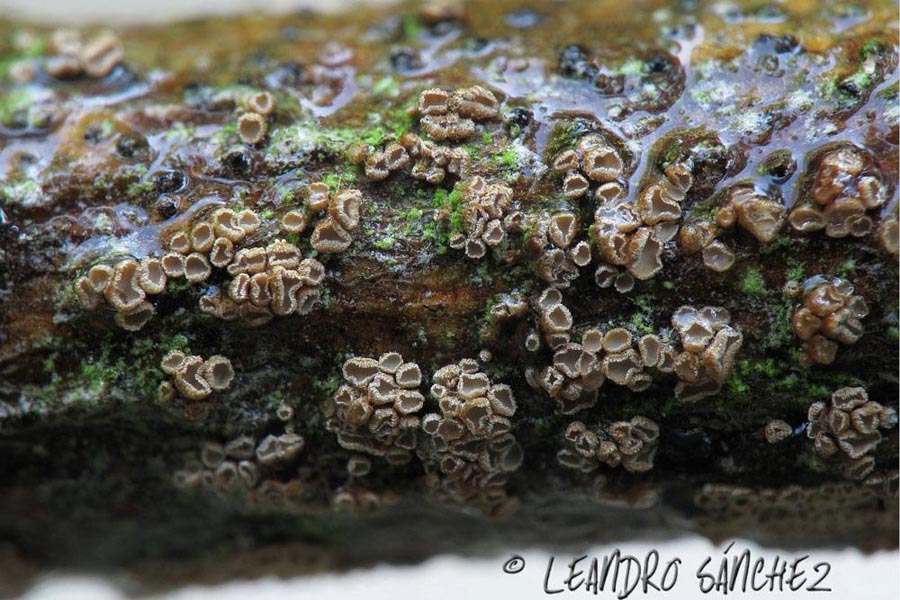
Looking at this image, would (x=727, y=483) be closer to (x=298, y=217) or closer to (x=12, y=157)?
(x=298, y=217)

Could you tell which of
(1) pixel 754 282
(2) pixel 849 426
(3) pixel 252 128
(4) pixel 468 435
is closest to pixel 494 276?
(4) pixel 468 435

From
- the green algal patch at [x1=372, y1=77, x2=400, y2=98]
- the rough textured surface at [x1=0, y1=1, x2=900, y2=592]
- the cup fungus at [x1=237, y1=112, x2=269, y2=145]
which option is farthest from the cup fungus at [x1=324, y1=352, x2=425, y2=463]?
the green algal patch at [x1=372, y1=77, x2=400, y2=98]

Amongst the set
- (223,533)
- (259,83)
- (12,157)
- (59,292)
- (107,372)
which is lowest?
(223,533)

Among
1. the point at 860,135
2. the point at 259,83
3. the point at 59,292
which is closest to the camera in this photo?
the point at 860,135

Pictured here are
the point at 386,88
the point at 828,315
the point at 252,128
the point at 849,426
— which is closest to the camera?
the point at 828,315

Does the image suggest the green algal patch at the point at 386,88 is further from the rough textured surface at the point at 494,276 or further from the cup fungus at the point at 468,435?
the cup fungus at the point at 468,435

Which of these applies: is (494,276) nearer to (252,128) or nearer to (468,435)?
(468,435)

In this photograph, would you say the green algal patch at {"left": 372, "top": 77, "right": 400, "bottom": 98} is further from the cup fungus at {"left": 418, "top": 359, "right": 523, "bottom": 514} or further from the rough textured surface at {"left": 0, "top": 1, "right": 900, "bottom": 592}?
the cup fungus at {"left": 418, "top": 359, "right": 523, "bottom": 514}

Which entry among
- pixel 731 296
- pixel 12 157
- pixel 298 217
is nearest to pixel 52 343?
pixel 12 157

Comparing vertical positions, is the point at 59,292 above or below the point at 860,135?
below
